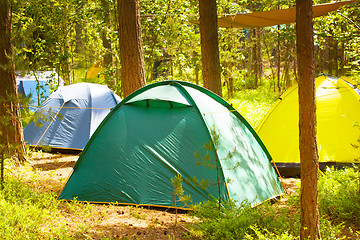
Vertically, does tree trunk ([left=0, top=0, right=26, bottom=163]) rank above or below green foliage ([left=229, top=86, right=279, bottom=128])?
above

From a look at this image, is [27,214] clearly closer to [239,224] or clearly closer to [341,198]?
[239,224]

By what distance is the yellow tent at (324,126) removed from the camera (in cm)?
624

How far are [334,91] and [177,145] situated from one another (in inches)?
136

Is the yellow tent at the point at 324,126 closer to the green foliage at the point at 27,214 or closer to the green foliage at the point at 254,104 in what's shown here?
the green foliage at the point at 254,104

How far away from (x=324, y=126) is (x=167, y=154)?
3149 mm

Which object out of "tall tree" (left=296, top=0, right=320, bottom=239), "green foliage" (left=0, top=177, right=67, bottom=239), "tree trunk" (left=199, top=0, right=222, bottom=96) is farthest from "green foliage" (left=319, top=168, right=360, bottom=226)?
"tree trunk" (left=199, top=0, right=222, bottom=96)

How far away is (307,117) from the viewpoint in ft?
10.4

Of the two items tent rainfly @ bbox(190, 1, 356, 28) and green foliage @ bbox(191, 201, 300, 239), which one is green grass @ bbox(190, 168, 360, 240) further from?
tent rainfly @ bbox(190, 1, 356, 28)

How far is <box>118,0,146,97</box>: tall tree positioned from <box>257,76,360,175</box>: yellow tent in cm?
260

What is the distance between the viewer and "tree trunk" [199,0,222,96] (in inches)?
282

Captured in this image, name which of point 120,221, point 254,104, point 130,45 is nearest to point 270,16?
point 130,45

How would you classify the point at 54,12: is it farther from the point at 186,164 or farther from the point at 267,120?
the point at 186,164

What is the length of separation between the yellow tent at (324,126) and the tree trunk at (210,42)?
1315mm

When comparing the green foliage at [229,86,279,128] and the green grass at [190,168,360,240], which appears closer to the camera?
the green grass at [190,168,360,240]
